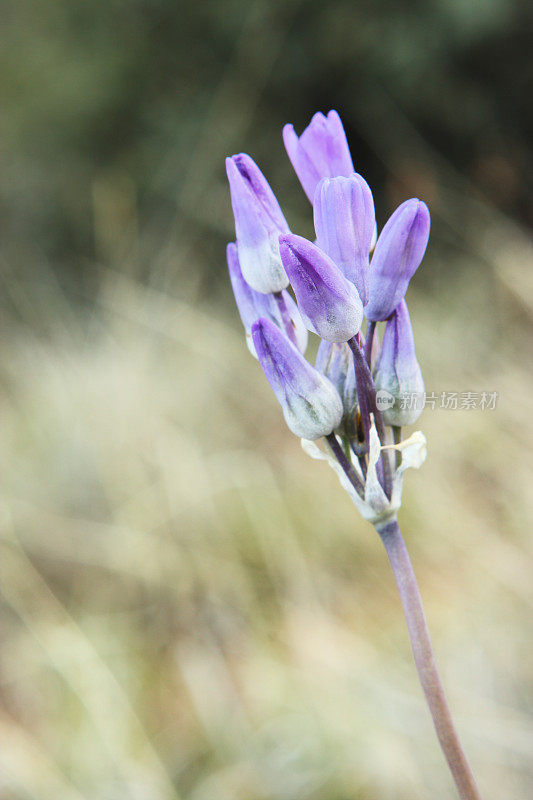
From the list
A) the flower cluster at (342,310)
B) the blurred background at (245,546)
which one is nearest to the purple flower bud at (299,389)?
the flower cluster at (342,310)

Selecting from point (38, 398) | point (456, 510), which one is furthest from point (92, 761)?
point (38, 398)

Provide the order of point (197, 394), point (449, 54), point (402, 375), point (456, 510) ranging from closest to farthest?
point (402, 375) → point (456, 510) → point (197, 394) → point (449, 54)

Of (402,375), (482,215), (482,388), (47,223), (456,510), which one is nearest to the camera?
(402,375)

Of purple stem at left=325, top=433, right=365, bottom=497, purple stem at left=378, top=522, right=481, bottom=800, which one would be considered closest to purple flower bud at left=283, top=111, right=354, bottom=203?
purple stem at left=325, top=433, right=365, bottom=497

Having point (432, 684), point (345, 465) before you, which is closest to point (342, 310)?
point (345, 465)

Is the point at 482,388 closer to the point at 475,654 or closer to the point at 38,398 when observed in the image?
the point at 475,654

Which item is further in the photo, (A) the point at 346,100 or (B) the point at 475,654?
(A) the point at 346,100
